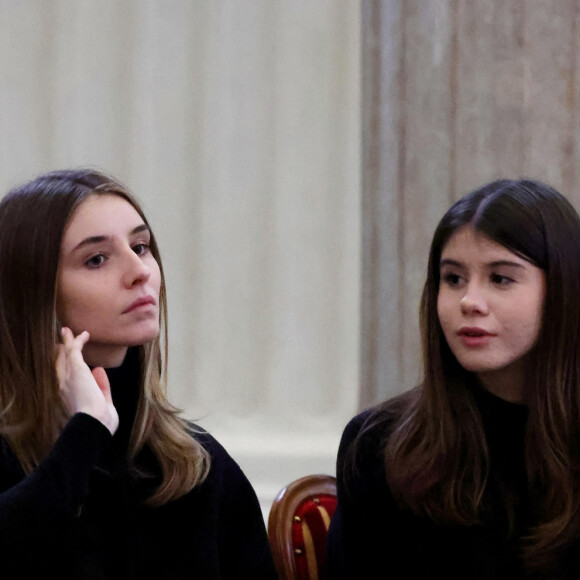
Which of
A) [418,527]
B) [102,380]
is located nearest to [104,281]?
[102,380]

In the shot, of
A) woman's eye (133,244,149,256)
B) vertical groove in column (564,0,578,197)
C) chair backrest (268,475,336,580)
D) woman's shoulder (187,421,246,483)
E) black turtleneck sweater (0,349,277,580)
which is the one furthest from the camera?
vertical groove in column (564,0,578,197)

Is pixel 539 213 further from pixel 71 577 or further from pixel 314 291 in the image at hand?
pixel 314 291

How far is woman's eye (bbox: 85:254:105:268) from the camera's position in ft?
6.18

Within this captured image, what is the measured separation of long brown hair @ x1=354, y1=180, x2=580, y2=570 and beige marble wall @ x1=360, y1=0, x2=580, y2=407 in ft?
2.65

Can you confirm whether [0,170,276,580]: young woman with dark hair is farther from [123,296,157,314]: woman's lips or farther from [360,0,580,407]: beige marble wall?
[360,0,580,407]: beige marble wall

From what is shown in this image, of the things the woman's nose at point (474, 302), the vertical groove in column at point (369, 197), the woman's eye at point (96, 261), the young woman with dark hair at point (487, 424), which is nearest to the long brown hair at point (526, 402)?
the young woman with dark hair at point (487, 424)

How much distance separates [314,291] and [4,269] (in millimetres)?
1643

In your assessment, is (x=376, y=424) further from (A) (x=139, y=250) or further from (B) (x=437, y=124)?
(B) (x=437, y=124)

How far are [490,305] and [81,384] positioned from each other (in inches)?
29.4

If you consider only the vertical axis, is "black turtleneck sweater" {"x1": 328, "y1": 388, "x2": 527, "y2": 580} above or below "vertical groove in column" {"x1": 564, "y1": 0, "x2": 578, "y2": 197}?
below

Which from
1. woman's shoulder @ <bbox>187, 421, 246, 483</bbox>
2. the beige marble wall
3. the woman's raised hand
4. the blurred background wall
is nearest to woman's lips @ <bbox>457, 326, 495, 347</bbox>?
woman's shoulder @ <bbox>187, 421, 246, 483</bbox>

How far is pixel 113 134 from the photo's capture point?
3449mm

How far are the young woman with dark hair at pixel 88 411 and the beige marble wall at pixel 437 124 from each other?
1091 millimetres

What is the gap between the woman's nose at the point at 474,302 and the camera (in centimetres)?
191
